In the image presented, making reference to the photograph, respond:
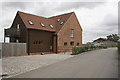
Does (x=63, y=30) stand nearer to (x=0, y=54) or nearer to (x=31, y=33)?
(x=31, y=33)

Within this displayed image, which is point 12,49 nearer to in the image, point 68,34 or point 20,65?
point 20,65

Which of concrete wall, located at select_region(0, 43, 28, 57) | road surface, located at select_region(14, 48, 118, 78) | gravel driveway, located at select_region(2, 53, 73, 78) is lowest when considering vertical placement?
gravel driveway, located at select_region(2, 53, 73, 78)

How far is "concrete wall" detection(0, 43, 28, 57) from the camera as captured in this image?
16078 millimetres

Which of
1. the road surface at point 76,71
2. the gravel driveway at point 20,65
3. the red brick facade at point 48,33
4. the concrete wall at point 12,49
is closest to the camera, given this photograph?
the road surface at point 76,71

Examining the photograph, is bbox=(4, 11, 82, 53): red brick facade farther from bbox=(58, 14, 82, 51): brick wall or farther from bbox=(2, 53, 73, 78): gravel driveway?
bbox=(2, 53, 73, 78): gravel driveway

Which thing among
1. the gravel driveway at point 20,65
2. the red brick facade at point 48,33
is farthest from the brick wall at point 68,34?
the gravel driveway at point 20,65

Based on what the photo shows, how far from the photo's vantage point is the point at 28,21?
21500 mm

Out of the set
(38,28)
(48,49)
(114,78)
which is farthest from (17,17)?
(114,78)

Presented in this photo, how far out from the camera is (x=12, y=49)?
55.7 ft

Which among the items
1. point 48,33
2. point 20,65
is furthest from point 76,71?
Result: point 48,33

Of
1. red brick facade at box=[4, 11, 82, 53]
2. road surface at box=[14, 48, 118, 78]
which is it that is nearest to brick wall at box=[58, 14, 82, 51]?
red brick facade at box=[4, 11, 82, 53]

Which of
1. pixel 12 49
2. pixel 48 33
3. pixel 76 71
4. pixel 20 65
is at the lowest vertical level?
pixel 20 65

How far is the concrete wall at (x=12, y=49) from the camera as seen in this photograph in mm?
16078

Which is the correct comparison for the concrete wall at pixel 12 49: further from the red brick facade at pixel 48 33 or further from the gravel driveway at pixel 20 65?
the gravel driveway at pixel 20 65
